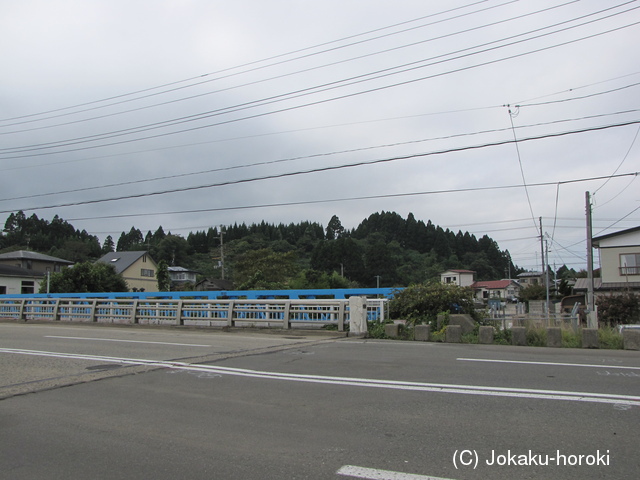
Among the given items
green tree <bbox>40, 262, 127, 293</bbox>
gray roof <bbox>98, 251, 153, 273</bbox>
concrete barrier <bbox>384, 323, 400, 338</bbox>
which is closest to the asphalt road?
concrete barrier <bbox>384, 323, 400, 338</bbox>

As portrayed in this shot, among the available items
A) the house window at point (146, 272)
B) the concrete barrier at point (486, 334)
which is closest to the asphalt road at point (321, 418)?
the concrete barrier at point (486, 334)

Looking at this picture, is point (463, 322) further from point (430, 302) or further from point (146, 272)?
point (146, 272)

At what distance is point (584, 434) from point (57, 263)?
72.5 meters

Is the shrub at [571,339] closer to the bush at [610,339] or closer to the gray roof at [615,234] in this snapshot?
the bush at [610,339]

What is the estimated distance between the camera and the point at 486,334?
13.8m

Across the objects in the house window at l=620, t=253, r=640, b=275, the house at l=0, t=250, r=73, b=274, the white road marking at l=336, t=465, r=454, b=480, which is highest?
the house at l=0, t=250, r=73, b=274

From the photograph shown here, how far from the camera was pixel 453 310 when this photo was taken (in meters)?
17.8

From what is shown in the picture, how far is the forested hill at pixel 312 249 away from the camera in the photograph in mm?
70188

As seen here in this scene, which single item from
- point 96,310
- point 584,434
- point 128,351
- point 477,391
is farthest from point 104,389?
point 96,310

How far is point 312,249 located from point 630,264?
94.1m

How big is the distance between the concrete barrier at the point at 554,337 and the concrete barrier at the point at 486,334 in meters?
1.46

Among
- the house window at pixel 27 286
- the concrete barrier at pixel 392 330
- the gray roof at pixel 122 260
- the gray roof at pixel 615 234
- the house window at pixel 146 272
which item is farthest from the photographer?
the house window at pixel 146 272

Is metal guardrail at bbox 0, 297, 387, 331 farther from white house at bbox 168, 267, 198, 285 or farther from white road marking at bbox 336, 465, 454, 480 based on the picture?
white house at bbox 168, 267, 198, 285

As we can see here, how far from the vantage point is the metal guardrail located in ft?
57.7
